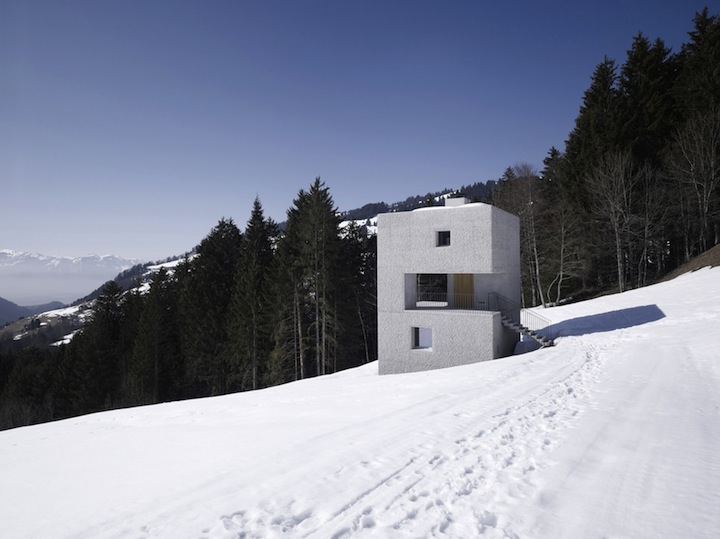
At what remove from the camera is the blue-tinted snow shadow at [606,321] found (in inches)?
672

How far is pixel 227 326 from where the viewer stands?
1243 inches

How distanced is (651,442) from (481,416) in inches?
105

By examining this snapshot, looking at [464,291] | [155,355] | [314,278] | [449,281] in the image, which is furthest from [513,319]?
[155,355]

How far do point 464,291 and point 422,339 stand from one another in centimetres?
368

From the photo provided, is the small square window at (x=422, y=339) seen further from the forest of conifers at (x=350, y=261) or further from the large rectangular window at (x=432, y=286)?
the forest of conifers at (x=350, y=261)

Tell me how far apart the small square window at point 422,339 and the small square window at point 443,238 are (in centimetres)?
414

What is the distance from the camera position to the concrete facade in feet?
51.3

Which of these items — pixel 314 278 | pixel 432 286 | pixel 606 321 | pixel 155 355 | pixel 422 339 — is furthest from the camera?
pixel 155 355

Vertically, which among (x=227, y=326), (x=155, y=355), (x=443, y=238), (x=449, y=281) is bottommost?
(x=155, y=355)

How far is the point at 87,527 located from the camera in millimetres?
4035

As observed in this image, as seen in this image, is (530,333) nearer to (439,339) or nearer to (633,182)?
(439,339)

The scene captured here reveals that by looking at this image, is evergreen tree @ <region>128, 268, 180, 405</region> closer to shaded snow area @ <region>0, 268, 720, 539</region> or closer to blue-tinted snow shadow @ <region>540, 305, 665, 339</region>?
shaded snow area @ <region>0, 268, 720, 539</region>

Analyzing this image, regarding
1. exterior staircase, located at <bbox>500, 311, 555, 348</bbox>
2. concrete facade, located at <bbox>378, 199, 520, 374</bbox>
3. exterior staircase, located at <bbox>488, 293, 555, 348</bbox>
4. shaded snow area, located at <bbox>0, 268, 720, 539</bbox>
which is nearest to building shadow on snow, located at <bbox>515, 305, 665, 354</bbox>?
exterior staircase, located at <bbox>488, 293, 555, 348</bbox>

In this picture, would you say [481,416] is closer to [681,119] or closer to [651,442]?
[651,442]
